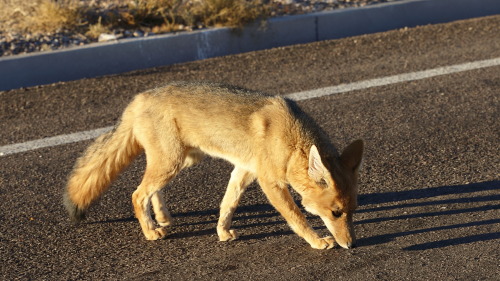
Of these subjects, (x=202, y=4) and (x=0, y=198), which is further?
(x=202, y=4)

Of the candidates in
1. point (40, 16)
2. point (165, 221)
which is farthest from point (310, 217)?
point (40, 16)

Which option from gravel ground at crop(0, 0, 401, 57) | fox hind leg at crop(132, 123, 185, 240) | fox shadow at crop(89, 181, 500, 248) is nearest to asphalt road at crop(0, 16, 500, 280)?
fox shadow at crop(89, 181, 500, 248)

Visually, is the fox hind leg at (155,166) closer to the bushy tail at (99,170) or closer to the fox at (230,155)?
the fox at (230,155)

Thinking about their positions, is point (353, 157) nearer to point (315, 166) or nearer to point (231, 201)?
point (315, 166)

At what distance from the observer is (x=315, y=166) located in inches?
193

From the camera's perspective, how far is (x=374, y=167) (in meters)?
6.48

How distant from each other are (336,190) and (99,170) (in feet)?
5.77

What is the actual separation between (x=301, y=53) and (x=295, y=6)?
145 centimetres

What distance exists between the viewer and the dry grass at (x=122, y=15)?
10.2 m

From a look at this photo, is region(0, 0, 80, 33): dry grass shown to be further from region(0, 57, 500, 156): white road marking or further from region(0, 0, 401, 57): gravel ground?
region(0, 57, 500, 156): white road marking

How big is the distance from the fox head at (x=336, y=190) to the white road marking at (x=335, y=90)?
3.07m

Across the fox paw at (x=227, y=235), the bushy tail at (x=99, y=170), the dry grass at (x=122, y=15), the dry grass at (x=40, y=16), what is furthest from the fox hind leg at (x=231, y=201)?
the dry grass at (x=40, y=16)

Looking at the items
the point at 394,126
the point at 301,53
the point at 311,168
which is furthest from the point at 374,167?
the point at 301,53

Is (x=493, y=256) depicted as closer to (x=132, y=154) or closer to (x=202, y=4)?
(x=132, y=154)
